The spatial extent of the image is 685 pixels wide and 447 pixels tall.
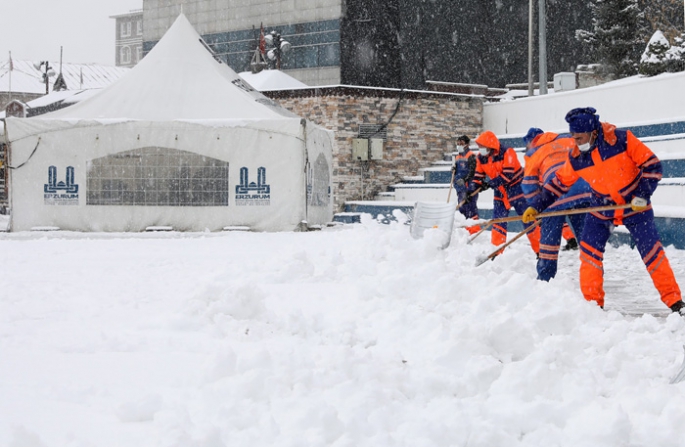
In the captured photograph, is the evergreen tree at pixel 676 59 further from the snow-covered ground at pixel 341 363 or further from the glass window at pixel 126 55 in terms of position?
the glass window at pixel 126 55

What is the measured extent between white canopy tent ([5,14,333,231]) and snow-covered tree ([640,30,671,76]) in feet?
26.2

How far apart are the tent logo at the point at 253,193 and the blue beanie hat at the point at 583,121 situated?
10445 mm

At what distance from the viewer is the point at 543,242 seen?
23.2 feet

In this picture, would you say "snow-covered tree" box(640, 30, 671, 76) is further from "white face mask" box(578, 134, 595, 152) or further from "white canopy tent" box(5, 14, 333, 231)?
"white face mask" box(578, 134, 595, 152)

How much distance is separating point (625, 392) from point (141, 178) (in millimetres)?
13364

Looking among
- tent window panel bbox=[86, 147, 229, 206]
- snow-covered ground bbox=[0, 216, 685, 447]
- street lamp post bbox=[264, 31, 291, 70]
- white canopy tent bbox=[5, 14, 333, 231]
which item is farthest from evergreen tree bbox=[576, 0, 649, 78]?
snow-covered ground bbox=[0, 216, 685, 447]

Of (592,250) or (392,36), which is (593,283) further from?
(392,36)

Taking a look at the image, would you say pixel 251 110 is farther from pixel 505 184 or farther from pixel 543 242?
pixel 543 242

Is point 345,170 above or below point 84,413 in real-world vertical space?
above

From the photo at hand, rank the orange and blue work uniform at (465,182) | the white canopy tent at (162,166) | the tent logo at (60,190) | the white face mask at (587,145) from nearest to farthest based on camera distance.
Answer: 1. the white face mask at (587,145)
2. the orange and blue work uniform at (465,182)
3. the white canopy tent at (162,166)
4. the tent logo at (60,190)

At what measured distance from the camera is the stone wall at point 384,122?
19609 mm

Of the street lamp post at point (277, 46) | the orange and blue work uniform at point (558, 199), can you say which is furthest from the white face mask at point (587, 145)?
the street lamp post at point (277, 46)

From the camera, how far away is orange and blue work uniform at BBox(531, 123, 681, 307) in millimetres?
5836

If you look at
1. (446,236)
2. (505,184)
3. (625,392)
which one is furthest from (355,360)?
(505,184)
